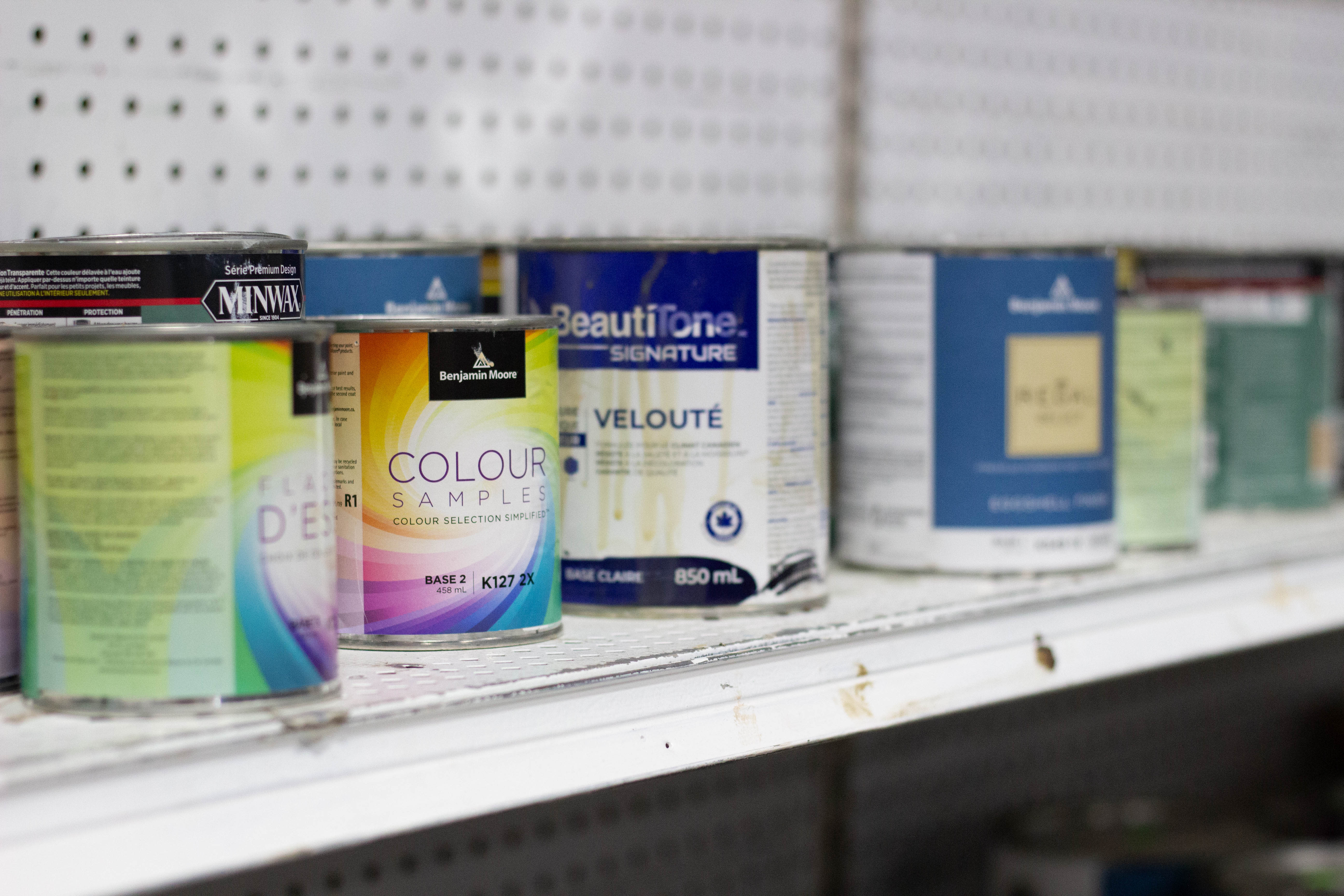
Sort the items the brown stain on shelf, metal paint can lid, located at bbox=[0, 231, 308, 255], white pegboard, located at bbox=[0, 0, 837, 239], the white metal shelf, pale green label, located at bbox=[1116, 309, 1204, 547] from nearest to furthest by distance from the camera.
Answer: the white metal shelf → metal paint can lid, located at bbox=[0, 231, 308, 255] → the brown stain on shelf → white pegboard, located at bbox=[0, 0, 837, 239] → pale green label, located at bbox=[1116, 309, 1204, 547]

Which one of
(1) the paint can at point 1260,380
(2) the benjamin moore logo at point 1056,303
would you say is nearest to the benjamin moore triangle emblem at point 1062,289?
(2) the benjamin moore logo at point 1056,303

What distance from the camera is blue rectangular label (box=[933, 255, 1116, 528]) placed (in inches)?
35.9

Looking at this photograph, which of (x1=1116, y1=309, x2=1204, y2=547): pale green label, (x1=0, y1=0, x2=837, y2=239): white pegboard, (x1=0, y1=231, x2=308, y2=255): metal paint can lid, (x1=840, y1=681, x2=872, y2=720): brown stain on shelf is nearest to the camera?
(x1=0, y1=231, x2=308, y2=255): metal paint can lid

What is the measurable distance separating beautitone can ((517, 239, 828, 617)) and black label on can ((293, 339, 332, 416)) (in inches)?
7.9

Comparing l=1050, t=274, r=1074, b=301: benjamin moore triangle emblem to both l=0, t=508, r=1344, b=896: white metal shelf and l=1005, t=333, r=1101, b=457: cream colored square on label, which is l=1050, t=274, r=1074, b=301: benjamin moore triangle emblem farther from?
l=0, t=508, r=1344, b=896: white metal shelf

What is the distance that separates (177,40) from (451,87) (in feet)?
0.69

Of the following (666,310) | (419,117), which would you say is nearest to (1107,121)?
(419,117)

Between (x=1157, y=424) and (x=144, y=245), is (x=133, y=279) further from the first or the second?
(x=1157, y=424)

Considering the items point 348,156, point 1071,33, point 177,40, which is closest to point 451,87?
point 348,156

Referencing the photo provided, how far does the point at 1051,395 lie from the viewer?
919 millimetres

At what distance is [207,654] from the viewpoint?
57 centimetres

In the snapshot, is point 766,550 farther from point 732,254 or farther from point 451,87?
point 451,87

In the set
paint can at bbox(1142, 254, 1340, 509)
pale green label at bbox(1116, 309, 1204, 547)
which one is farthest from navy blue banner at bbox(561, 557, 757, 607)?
paint can at bbox(1142, 254, 1340, 509)

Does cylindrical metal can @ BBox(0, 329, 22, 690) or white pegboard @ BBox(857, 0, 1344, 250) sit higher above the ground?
white pegboard @ BBox(857, 0, 1344, 250)
